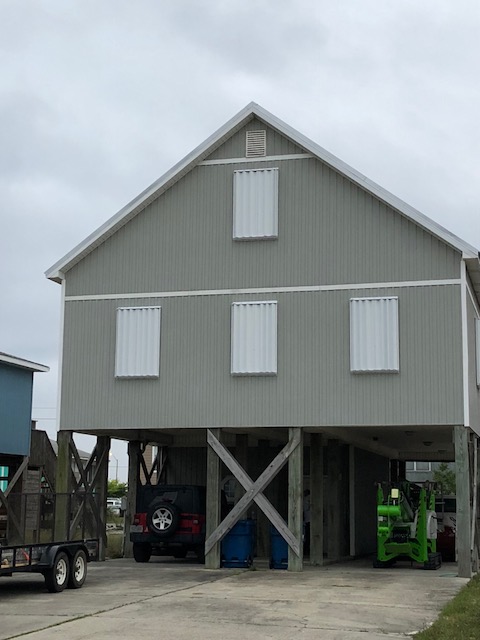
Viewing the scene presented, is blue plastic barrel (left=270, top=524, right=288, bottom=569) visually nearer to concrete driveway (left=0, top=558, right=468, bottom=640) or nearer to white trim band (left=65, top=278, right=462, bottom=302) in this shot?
concrete driveway (left=0, top=558, right=468, bottom=640)

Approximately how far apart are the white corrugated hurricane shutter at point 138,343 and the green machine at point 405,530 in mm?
6304

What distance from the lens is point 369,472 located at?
33250 mm

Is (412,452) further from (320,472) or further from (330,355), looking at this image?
(330,355)

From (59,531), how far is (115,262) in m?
8.09

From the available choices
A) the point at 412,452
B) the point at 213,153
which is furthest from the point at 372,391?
the point at 412,452

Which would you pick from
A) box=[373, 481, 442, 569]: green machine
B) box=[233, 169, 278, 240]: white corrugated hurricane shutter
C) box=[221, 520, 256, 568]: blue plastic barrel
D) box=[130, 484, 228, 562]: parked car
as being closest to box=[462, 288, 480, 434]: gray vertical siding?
box=[373, 481, 442, 569]: green machine

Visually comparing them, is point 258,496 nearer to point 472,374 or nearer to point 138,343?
point 138,343

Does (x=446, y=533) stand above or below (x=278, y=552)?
above

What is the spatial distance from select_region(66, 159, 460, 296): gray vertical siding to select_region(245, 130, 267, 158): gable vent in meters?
0.30

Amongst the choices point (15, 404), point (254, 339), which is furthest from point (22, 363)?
point (254, 339)

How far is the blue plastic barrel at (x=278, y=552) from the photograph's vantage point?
78.7 ft

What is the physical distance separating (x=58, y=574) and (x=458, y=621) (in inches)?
309

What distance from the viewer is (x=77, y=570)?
782 inches

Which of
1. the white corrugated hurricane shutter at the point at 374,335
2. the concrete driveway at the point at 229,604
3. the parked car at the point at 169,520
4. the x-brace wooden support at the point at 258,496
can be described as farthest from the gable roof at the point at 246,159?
the concrete driveway at the point at 229,604
